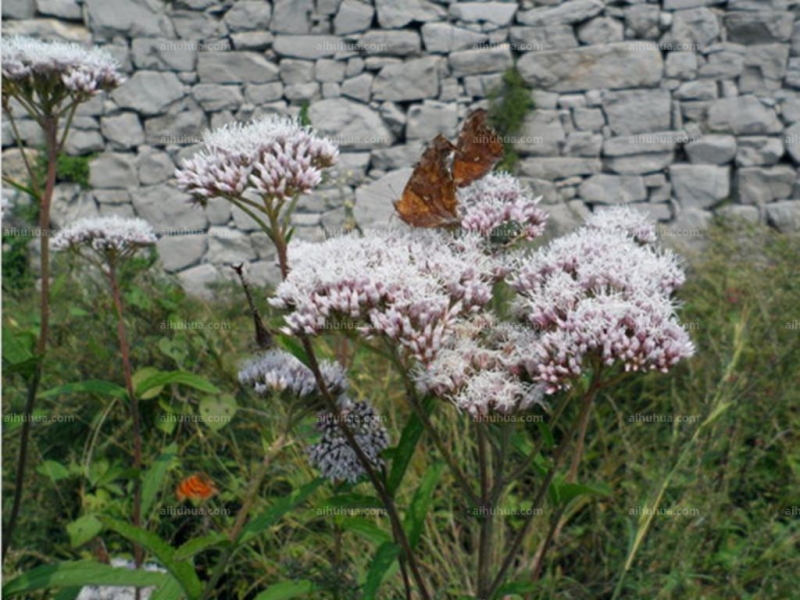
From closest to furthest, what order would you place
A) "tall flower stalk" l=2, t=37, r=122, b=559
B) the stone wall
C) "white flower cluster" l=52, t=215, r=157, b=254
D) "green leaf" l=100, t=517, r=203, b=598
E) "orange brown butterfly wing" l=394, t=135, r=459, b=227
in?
"green leaf" l=100, t=517, r=203, b=598, "orange brown butterfly wing" l=394, t=135, r=459, b=227, "tall flower stalk" l=2, t=37, r=122, b=559, "white flower cluster" l=52, t=215, r=157, b=254, the stone wall

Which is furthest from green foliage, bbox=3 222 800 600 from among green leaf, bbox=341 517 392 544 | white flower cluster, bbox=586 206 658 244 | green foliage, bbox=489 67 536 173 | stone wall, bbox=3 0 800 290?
green foliage, bbox=489 67 536 173

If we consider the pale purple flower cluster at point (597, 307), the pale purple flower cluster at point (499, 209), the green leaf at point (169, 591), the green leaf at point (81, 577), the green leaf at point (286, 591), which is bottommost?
A: the green leaf at point (286, 591)

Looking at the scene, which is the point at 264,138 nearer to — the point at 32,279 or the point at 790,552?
the point at 790,552

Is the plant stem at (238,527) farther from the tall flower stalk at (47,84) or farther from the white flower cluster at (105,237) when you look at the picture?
the white flower cluster at (105,237)

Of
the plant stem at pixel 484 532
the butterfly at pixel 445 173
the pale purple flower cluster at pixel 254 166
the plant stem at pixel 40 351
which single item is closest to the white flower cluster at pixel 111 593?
the plant stem at pixel 40 351

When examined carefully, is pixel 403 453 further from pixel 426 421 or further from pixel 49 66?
pixel 49 66

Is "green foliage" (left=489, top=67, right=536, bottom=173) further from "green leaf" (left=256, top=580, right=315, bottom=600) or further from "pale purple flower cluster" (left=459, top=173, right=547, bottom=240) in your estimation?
"green leaf" (left=256, top=580, right=315, bottom=600)

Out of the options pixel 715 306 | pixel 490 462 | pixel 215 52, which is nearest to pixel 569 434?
pixel 490 462

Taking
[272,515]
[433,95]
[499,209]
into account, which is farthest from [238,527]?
[433,95]
